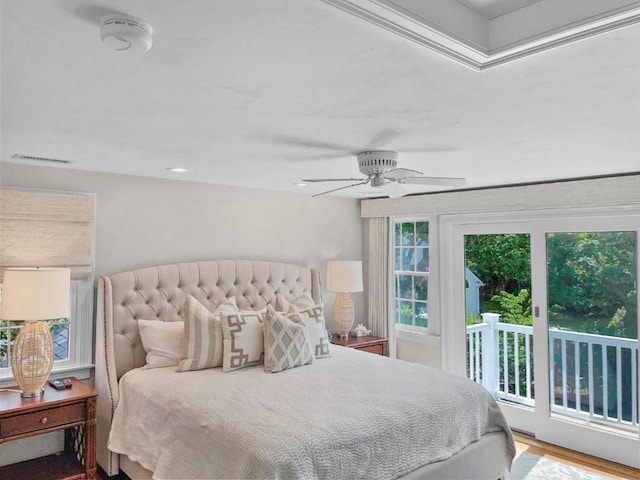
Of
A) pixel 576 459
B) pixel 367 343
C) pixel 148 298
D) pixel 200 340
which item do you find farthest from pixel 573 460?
pixel 148 298

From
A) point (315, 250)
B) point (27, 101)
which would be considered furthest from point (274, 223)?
point (27, 101)

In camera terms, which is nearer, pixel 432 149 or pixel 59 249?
pixel 432 149

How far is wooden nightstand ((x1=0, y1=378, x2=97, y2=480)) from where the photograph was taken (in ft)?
9.11

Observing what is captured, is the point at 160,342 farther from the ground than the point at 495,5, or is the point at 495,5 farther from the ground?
the point at 495,5

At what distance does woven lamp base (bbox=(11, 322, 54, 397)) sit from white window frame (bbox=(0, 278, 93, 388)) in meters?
0.43

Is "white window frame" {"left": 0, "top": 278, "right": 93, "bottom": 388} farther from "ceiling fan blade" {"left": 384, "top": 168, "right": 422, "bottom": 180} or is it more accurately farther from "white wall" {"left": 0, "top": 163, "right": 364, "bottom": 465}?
"ceiling fan blade" {"left": 384, "top": 168, "right": 422, "bottom": 180}

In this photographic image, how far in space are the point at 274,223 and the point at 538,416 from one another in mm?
Result: 3086

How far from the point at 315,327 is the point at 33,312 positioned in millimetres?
2054

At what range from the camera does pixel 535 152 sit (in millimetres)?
2820

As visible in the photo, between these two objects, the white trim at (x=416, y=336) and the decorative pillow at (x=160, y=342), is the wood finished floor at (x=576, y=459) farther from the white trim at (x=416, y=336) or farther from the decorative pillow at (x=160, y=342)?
the decorative pillow at (x=160, y=342)

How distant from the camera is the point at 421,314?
519 centimetres

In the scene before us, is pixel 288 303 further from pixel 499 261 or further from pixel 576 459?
pixel 576 459

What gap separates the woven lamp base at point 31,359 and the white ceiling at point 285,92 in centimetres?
116

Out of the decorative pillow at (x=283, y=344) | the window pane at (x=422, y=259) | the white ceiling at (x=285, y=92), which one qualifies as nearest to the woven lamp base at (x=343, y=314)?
the window pane at (x=422, y=259)
